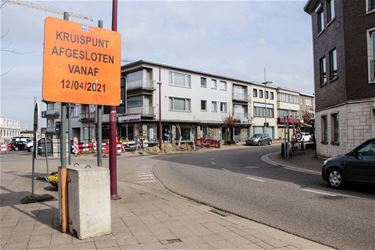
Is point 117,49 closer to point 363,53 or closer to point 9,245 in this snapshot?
point 9,245

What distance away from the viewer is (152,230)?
544 centimetres

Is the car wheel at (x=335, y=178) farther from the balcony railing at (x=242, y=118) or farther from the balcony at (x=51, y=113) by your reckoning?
the balcony at (x=51, y=113)

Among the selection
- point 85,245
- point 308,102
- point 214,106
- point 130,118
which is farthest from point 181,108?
point 308,102

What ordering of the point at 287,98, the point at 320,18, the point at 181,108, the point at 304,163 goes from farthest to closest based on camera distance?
1. the point at 287,98
2. the point at 181,108
3. the point at 320,18
4. the point at 304,163

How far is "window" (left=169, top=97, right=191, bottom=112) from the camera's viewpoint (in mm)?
42219

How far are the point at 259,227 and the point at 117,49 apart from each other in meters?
4.18

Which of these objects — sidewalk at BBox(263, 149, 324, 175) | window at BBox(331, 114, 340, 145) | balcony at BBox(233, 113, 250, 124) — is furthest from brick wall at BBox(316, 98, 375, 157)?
balcony at BBox(233, 113, 250, 124)

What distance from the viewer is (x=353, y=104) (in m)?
16.5

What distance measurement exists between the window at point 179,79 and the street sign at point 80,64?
1419 inches

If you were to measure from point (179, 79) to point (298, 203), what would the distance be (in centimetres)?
3663

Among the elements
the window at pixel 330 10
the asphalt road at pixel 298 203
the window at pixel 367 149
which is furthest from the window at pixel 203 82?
the window at pixel 367 149

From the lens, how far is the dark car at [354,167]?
8922 millimetres

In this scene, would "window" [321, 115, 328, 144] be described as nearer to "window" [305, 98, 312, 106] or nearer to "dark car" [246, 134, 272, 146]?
"dark car" [246, 134, 272, 146]

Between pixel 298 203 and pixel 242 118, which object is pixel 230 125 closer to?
pixel 242 118
